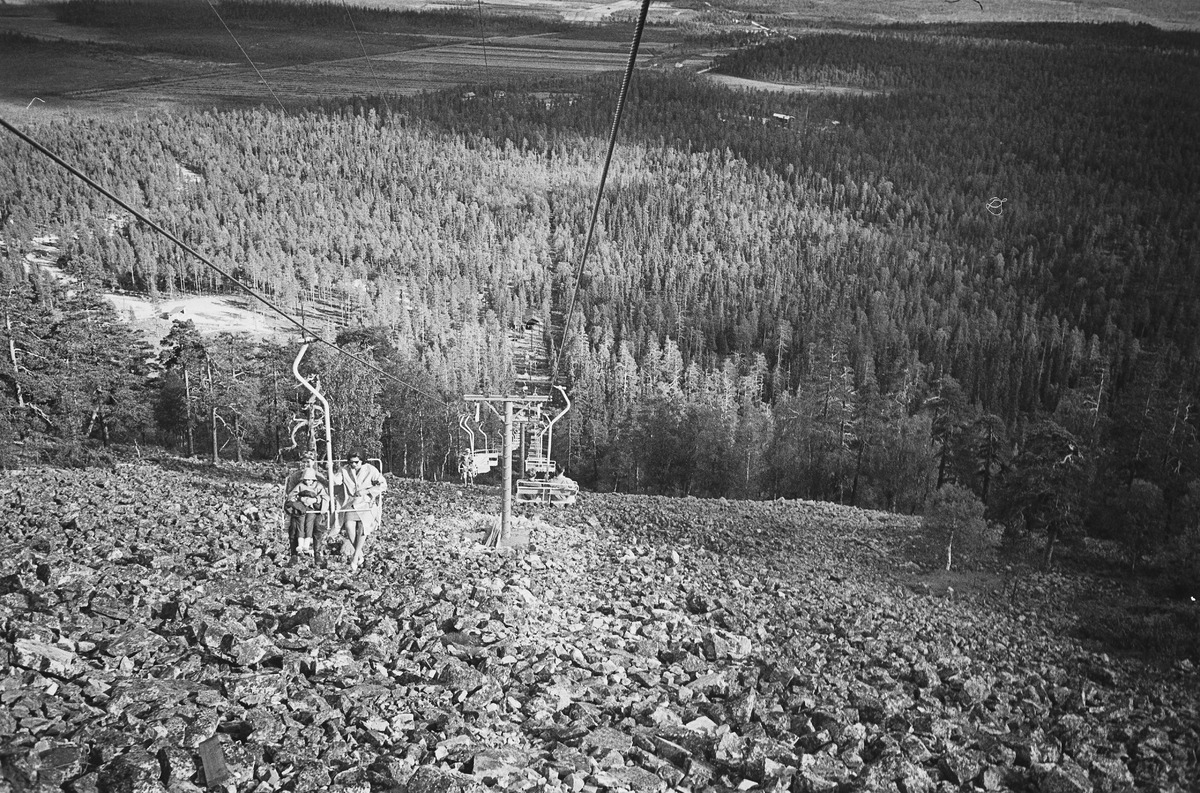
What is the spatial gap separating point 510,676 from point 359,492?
3.06 metres

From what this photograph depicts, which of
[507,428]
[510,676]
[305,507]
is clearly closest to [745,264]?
[507,428]

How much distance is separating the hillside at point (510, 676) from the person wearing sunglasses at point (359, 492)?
1265 millimetres

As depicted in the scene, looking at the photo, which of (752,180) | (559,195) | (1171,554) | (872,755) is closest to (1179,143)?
(752,180)

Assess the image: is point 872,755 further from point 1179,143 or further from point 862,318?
point 1179,143

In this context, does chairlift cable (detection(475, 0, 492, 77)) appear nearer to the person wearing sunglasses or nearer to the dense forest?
the dense forest

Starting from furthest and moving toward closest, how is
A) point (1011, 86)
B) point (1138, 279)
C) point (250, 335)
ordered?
point (1011, 86)
point (1138, 279)
point (250, 335)

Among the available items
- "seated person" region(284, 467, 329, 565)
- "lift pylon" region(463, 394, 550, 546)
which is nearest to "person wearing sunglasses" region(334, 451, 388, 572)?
"seated person" region(284, 467, 329, 565)

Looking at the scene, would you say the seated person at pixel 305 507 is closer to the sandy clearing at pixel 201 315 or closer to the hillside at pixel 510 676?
the hillside at pixel 510 676

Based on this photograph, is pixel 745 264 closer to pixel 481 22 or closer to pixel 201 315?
pixel 481 22

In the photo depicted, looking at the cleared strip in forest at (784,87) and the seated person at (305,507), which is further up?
the cleared strip in forest at (784,87)

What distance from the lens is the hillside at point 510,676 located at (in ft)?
22.1

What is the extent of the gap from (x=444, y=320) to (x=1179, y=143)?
384ft

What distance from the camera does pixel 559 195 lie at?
381 ft

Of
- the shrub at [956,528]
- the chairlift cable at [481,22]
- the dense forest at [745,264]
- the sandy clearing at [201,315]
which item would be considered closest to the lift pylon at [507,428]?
the shrub at [956,528]
